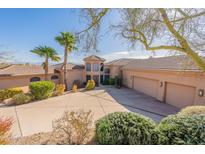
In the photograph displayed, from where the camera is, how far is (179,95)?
415 inches

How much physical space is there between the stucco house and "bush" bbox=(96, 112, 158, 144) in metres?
4.89

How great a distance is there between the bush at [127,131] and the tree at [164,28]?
315 centimetres

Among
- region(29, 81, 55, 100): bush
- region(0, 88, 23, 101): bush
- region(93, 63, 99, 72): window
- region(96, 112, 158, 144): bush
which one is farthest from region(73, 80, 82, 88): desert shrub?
region(96, 112, 158, 144): bush

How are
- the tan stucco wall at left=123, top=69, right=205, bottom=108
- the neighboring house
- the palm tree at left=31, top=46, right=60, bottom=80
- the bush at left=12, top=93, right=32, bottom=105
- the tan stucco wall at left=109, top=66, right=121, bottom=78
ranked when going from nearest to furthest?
1. the tan stucco wall at left=123, top=69, right=205, bottom=108
2. the bush at left=12, top=93, right=32, bottom=105
3. the neighboring house
4. the palm tree at left=31, top=46, right=60, bottom=80
5. the tan stucco wall at left=109, top=66, right=121, bottom=78

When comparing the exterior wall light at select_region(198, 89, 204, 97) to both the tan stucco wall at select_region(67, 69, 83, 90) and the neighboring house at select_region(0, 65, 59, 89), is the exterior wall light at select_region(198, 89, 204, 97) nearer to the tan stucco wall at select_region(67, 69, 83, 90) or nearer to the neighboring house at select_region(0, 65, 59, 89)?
the neighboring house at select_region(0, 65, 59, 89)

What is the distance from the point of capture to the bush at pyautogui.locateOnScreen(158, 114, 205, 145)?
378cm

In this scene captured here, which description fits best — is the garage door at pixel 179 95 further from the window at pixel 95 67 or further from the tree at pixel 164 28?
the window at pixel 95 67

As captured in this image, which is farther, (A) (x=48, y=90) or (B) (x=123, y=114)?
(A) (x=48, y=90)

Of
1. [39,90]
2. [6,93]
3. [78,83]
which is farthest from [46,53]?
[78,83]

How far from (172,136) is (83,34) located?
497 centimetres

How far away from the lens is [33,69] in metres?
18.8

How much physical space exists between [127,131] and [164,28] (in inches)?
181
